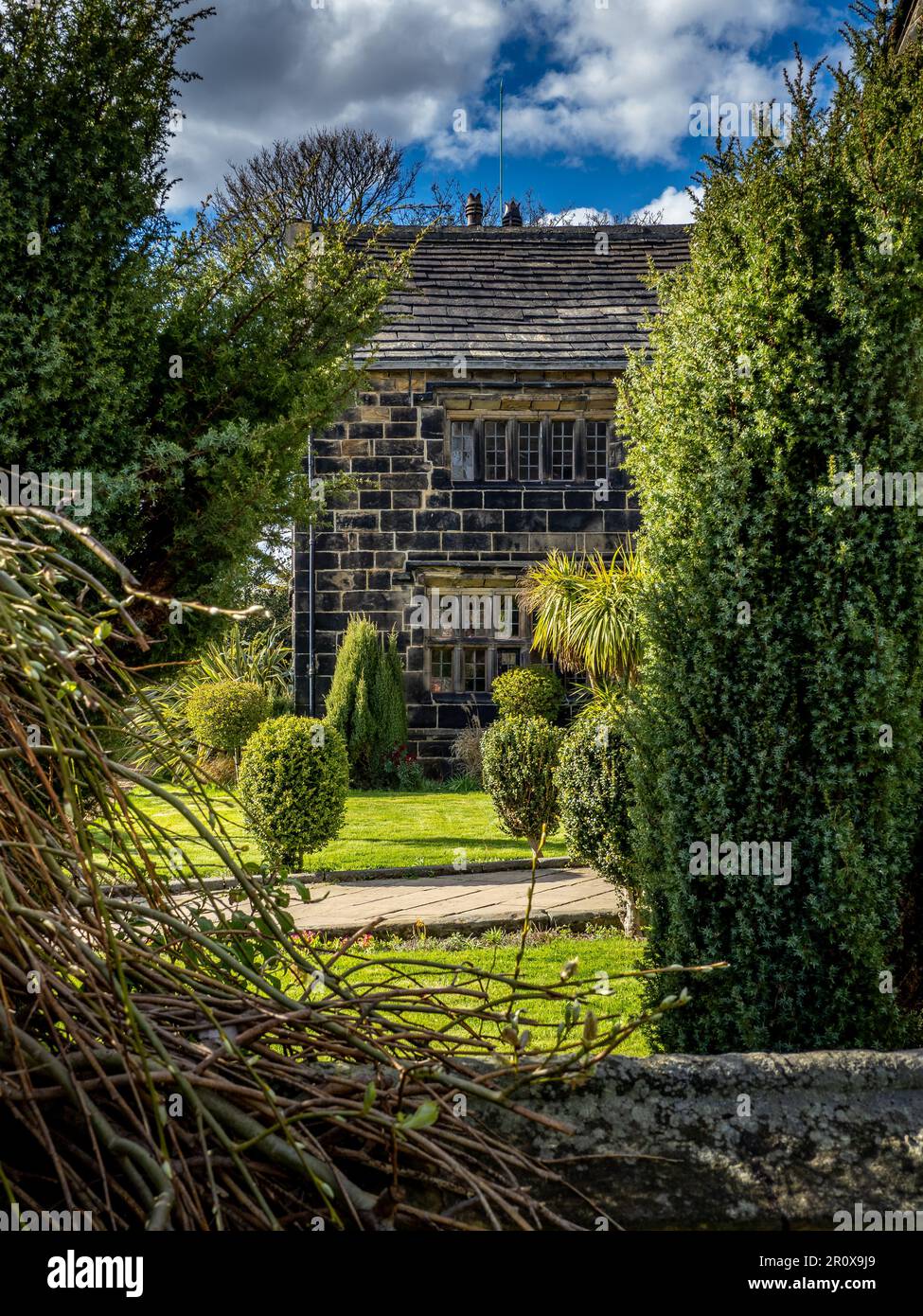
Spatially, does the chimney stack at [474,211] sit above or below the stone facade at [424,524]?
above

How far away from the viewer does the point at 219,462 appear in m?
4.77

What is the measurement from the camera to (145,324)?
15.6ft

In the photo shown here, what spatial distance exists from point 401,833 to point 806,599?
7.22 metres

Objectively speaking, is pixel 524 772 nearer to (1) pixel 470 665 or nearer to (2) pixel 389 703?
(2) pixel 389 703

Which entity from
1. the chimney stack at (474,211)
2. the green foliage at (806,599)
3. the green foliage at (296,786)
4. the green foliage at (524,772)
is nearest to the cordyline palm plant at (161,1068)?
the green foliage at (806,599)

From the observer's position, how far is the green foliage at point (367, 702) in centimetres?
1410

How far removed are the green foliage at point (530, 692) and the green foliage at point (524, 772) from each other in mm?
3993

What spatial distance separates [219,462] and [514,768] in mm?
5254

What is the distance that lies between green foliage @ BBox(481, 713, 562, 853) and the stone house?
5.18 metres

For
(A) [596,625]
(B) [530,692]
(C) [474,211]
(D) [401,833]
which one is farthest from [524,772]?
(C) [474,211]

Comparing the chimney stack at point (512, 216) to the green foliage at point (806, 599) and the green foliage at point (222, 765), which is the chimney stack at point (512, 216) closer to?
the green foliage at point (222, 765)
